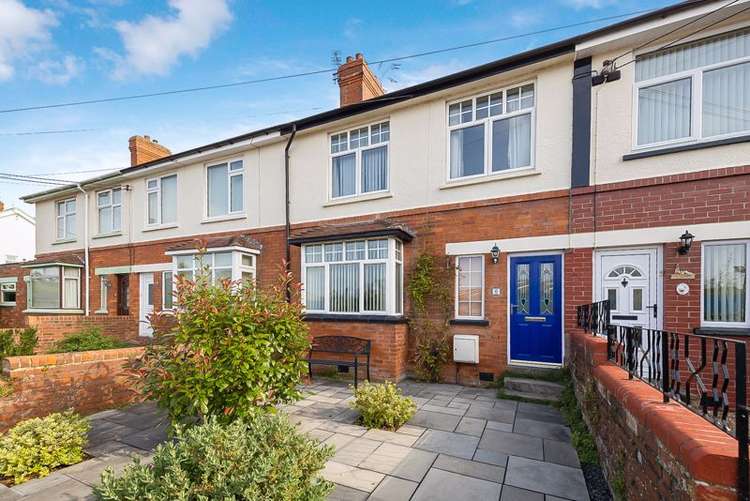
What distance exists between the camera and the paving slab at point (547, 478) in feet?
10.2

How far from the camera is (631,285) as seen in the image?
573 cm

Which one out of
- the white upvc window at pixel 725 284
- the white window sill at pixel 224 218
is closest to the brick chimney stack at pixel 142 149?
the white window sill at pixel 224 218

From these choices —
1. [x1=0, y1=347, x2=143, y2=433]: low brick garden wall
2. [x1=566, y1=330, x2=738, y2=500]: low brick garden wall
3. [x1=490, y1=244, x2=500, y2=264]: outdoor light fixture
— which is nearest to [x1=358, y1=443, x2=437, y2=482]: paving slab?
[x1=566, y1=330, x2=738, y2=500]: low brick garden wall

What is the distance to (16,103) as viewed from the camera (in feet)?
33.9

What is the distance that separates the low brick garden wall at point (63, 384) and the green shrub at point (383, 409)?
10.2 ft

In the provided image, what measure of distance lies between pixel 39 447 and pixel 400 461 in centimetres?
375

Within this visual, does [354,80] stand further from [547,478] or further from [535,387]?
[547,478]

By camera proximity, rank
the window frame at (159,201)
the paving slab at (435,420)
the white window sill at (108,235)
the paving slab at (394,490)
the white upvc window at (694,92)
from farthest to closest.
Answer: the white window sill at (108,235) < the window frame at (159,201) < the white upvc window at (694,92) < the paving slab at (435,420) < the paving slab at (394,490)

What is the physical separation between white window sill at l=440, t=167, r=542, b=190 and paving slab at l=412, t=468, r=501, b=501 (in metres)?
5.21

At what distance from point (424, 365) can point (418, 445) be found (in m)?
2.99

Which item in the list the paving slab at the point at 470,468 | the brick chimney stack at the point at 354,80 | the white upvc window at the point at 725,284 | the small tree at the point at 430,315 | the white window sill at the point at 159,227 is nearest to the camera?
the paving slab at the point at 470,468

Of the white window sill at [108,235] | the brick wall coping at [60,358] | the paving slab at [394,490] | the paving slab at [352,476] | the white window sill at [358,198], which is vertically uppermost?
the white window sill at [358,198]

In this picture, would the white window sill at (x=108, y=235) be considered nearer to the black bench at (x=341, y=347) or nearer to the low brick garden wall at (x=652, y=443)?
the black bench at (x=341, y=347)

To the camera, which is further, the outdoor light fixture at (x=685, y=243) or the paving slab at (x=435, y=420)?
the outdoor light fixture at (x=685, y=243)
